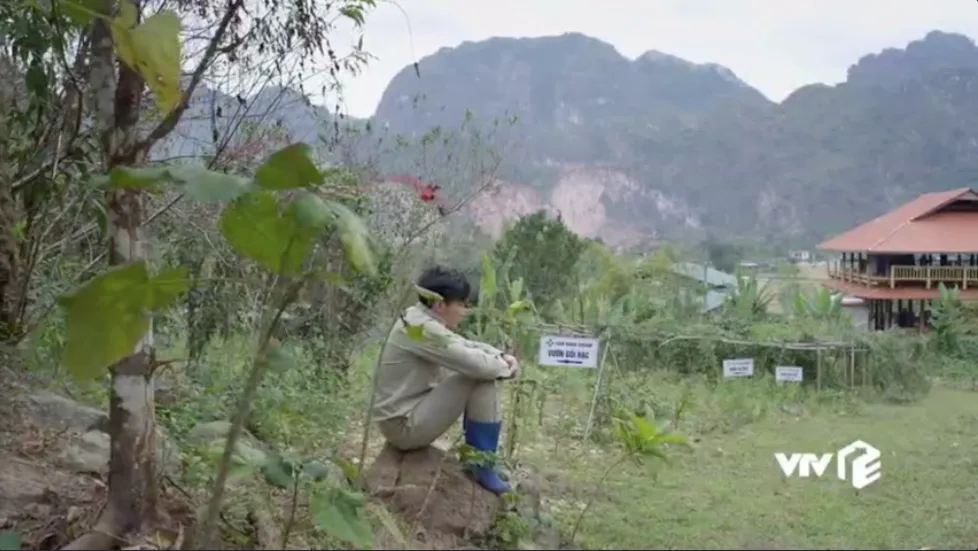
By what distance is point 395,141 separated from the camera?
2928 mm

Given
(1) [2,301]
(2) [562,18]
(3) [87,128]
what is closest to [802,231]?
(2) [562,18]

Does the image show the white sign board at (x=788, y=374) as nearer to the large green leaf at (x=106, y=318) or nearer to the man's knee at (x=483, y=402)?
the man's knee at (x=483, y=402)

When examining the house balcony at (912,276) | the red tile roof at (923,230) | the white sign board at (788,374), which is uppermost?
the red tile roof at (923,230)

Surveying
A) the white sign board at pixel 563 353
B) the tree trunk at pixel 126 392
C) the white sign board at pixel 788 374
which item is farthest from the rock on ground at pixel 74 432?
the white sign board at pixel 788 374

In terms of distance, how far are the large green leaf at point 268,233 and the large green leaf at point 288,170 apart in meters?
0.02

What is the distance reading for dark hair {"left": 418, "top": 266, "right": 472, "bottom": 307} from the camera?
1.66 metres

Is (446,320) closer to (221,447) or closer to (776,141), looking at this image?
(221,447)

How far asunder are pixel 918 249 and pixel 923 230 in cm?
8

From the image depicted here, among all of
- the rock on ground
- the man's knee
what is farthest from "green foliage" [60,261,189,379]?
the man's knee

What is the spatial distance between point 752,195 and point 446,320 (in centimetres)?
76

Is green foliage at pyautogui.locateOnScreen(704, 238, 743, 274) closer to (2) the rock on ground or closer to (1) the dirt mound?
(1) the dirt mound

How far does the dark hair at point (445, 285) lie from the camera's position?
166cm

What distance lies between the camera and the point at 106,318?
3.87ft

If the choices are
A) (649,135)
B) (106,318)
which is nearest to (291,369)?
(106,318)
